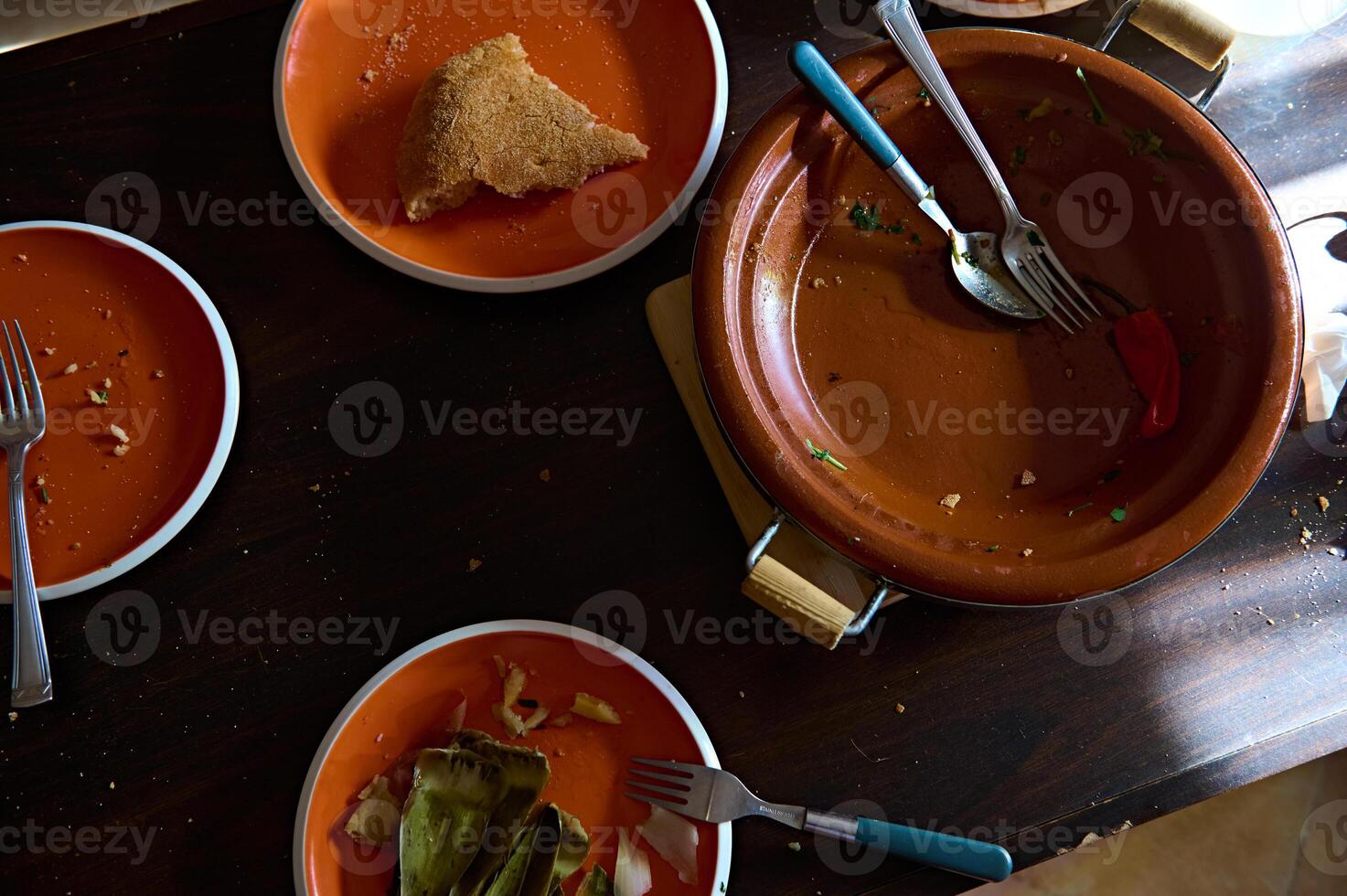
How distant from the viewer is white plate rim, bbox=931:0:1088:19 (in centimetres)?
95

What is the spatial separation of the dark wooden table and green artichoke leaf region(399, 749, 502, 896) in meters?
0.13

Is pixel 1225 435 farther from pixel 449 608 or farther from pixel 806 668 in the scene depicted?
pixel 449 608

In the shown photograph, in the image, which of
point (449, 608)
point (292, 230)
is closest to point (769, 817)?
point (449, 608)

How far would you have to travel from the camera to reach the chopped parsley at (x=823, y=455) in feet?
2.63

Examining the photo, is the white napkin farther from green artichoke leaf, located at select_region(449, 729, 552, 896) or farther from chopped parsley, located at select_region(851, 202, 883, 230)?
green artichoke leaf, located at select_region(449, 729, 552, 896)

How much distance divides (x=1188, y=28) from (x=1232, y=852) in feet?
3.89

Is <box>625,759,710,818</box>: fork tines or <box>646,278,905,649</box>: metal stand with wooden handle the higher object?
<box>646,278,905,649</box>: metal stand with wooden handle

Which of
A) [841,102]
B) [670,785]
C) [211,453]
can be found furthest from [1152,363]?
[211,453]

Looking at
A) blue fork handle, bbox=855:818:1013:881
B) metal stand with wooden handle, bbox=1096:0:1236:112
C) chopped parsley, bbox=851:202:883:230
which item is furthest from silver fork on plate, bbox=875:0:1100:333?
blue fork handle, bbox=855:818:1013:881

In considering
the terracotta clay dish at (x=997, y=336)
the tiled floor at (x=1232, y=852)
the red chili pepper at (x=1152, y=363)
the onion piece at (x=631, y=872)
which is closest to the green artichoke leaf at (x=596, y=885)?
the onion piece at (x=631, y=872)

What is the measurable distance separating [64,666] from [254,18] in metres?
0.74

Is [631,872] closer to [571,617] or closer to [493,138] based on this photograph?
[571,617]

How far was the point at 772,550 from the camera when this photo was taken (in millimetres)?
874

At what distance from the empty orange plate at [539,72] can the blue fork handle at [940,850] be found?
0.60 metres
